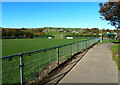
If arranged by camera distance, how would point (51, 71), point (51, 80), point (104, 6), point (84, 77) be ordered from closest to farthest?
1. point (51, 80)
2. point (84, 77)
3. point (51, 71)
4. point (104, 6)

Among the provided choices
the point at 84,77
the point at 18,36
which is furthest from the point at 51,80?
the point at 18,36

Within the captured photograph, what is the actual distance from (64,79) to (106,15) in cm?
1820

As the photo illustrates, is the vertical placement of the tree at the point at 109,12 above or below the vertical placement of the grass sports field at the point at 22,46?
above

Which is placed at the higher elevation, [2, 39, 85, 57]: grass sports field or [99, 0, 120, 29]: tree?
[99, 0, 120, 29]: tree

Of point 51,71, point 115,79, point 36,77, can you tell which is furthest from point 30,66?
point 115,79

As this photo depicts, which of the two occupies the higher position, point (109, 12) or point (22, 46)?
point (109, 12)

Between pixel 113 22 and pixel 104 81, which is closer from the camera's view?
pixel 104 81

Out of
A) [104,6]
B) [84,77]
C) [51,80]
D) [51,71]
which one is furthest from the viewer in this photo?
[104,6]

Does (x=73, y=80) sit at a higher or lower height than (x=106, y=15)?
lower

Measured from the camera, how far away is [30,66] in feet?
19.3

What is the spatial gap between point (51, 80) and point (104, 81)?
5.65 feet

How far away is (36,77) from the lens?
4172 millimetres

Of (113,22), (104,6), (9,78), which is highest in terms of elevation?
(104,6)

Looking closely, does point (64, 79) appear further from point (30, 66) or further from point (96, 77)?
point (30, 66)
